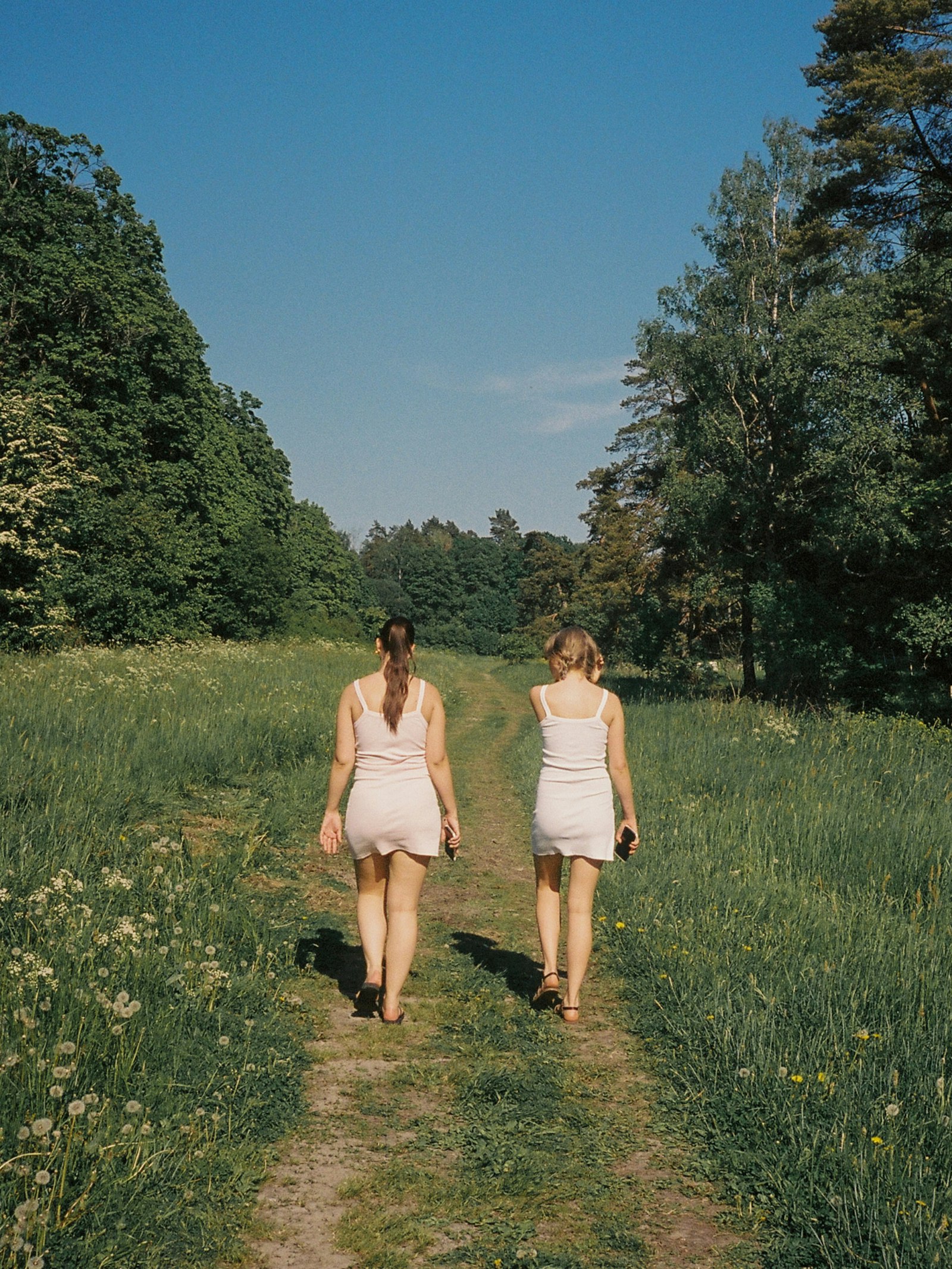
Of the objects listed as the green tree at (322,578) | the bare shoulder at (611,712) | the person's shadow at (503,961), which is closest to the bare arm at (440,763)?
the bare shoulder at (611,712)

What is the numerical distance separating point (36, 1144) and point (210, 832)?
5548 mm

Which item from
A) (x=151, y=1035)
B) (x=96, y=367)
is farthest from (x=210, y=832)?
(x=96, y=367)

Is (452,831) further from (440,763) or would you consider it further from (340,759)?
(340,759)

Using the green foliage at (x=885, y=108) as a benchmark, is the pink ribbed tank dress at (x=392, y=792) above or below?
below

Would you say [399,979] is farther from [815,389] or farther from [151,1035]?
[815,389]

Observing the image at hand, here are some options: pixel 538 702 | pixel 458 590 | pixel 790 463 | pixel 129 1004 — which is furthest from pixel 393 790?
pixel 458 590

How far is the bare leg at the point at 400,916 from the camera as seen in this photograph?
206 inches

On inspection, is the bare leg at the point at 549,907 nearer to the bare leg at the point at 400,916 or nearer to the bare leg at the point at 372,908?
the bare leg at the point at 400,916

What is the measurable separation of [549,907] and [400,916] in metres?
0.92

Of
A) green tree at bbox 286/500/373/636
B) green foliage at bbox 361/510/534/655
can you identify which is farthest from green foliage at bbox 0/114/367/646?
green foliage at bbox 361/510/534/655

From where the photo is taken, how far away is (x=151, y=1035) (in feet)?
14.1

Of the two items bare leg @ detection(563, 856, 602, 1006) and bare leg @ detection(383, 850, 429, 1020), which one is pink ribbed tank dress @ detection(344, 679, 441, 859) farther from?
bare leg @ detection(563, 856, 602, 1006)

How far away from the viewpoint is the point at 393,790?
5164 millimetres

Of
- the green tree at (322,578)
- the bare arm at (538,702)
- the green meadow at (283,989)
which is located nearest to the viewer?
the green meadow at (283,989)
